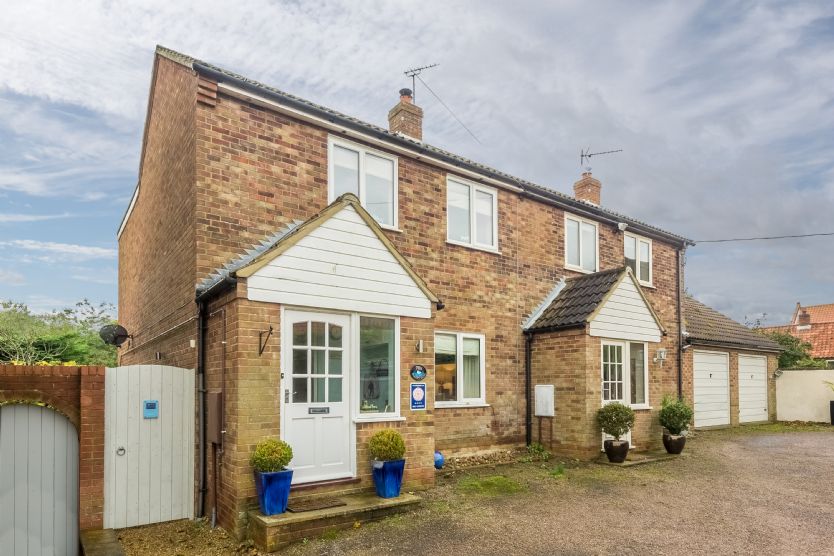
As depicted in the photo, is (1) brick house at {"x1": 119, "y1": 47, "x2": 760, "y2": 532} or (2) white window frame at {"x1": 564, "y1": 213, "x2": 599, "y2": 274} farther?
→ (2) white window frame at {"x1": 564, "y1": 213, "x2": 599, "y2": 274}

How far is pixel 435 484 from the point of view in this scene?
31.2ft

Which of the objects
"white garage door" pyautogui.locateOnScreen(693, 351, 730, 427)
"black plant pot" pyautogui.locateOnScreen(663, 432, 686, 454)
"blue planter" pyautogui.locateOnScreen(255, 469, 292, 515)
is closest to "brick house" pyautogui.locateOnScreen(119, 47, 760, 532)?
"blue planter" pyautogui.locateOnScreen(255, 469, 292, 515)

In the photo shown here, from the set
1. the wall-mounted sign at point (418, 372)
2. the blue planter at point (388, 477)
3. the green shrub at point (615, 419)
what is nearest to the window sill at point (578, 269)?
the green shrub at point (615, 419)

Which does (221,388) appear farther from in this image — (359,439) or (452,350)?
(452,350)

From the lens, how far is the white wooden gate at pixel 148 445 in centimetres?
764

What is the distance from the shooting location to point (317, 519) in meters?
6.95

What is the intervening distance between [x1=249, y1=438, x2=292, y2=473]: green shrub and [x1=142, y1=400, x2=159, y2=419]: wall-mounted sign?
1.81 metres

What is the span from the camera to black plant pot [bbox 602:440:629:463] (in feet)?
38.3

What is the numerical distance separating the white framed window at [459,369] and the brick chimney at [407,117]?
463 cm

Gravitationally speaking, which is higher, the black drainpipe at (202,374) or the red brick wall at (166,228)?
the red brick wall at (166,228)

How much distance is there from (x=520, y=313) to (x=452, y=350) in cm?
226

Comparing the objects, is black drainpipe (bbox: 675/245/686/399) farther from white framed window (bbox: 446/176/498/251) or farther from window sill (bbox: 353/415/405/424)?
window sill (bbox: 353/415/405/424)

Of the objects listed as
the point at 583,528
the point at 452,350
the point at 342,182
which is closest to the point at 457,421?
the point at 452,350

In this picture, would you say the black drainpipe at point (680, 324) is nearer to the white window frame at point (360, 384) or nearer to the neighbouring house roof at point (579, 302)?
the neighbouring house roof at point (579, 302)
